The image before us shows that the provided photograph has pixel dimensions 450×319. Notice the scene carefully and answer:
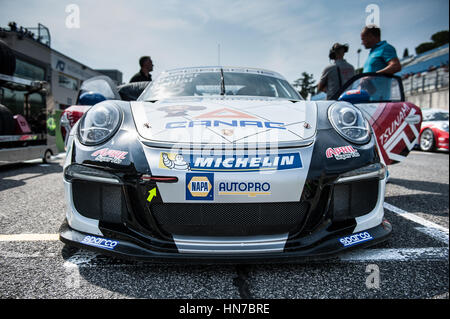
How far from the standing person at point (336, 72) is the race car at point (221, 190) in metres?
2.03

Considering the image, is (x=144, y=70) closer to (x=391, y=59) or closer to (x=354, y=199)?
(x=391, y=59)

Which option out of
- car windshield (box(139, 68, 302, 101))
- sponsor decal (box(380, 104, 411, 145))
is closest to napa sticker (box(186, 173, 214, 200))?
car windshield (box(139, 68, 302, 101))

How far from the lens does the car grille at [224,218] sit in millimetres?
1243

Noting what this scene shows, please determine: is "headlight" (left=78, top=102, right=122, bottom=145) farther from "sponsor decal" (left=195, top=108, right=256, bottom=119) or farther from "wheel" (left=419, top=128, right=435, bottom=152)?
"wheel" (left=419, top=128, right=435, bottom=152)

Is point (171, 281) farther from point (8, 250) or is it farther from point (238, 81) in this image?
point (238, 81)

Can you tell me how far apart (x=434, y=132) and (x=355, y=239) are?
8416mm


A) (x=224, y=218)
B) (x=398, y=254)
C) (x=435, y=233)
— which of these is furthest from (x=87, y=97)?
(x=435, y=233)

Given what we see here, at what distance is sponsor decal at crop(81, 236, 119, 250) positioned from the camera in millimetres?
1254

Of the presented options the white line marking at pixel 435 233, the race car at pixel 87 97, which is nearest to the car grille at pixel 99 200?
the race car at pixel 87 97

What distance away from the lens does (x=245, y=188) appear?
122 centimetres

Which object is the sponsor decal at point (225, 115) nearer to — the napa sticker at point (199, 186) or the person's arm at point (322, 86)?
the napa sticker at point (199, 186)

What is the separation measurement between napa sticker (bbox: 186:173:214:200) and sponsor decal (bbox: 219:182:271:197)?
0.15 feet
